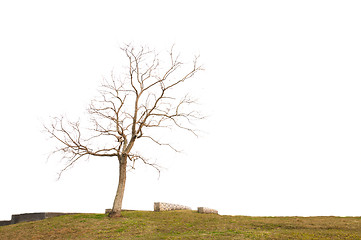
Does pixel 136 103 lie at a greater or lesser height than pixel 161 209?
greater

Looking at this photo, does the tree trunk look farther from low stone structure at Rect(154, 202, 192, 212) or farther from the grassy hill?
low stone structure at Rect(154, 202, 192, 212)

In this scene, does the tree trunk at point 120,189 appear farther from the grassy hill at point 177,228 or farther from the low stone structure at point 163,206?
the low stone structure at point 163,206

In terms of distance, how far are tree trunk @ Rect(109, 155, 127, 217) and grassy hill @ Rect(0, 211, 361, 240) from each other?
72 centimetres

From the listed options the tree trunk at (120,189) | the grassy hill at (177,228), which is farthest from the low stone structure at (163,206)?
the tree trunk at (120,189)

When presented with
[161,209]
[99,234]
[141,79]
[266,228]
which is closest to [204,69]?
[141,79]

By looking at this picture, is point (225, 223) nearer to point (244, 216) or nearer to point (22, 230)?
point (244, 216)

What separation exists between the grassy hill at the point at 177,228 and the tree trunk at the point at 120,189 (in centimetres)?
72

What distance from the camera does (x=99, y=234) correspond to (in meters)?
17.9

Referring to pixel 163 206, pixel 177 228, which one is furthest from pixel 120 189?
pixel 177 228

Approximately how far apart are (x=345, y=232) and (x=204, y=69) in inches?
680

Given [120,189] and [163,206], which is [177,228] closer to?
[120,189]

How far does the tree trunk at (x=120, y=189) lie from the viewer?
2225 cm

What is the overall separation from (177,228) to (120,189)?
21.4 feet

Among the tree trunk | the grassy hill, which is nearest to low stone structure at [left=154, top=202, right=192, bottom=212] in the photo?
the grassy hill
